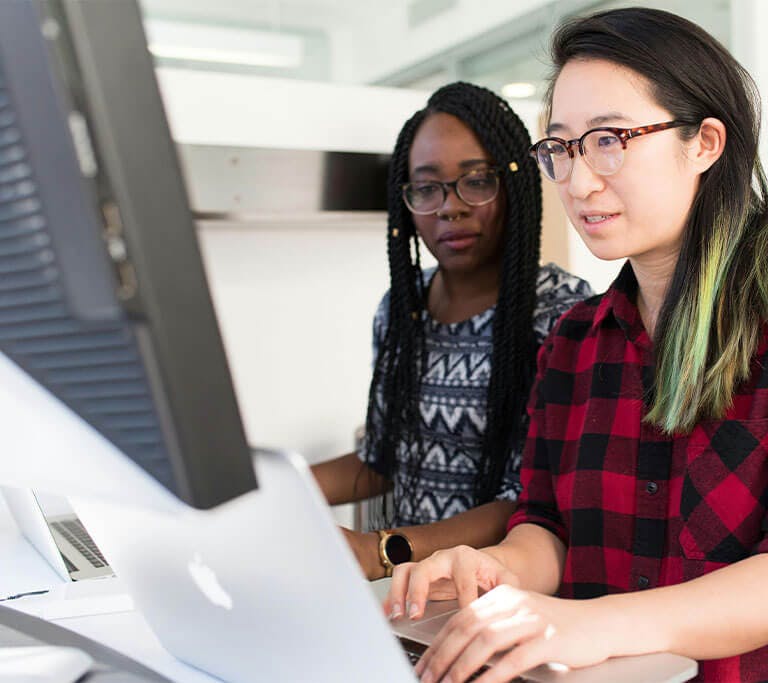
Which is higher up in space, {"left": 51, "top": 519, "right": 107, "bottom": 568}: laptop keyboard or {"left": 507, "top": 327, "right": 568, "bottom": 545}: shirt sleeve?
{"left": 51, "top": 519, "right": 107, "bottom": 568}: laptop keyboard

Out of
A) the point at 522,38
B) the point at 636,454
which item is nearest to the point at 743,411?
the point at 636,454

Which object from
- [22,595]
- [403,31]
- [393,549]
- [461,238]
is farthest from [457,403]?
[403,31]

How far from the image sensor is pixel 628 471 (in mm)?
1112

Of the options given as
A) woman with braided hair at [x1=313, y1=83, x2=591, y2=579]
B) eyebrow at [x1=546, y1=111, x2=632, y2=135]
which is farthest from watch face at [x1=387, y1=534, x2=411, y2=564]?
eyebrow at [x1=546, y1=111, x2=632, y2=135]

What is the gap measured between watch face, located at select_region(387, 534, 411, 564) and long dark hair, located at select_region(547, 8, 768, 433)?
38 centimetres

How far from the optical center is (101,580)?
3.11 feet

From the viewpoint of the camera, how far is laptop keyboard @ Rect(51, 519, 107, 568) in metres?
1.04

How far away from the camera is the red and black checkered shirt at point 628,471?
1010 mm

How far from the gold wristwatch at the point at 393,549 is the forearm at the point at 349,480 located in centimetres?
43

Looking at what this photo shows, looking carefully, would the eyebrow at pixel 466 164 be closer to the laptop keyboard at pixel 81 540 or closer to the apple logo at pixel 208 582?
the laptop keyboard at pixel 81 540

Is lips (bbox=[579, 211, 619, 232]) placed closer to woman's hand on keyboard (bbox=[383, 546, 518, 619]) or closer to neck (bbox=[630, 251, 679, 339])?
neck (bbox=[630, 251, 679, 339])

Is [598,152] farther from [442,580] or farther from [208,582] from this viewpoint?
[208,582]

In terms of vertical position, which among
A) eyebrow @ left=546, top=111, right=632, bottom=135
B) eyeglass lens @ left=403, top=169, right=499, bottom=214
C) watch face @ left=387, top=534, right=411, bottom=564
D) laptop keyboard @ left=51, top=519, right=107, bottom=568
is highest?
eyebrow @ left=546, top=111, right=632, bottom=135

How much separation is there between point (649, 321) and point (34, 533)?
0.75 metres
